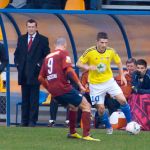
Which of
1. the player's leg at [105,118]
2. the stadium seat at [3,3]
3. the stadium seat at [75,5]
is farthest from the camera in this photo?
the stadium seat at [3,3]

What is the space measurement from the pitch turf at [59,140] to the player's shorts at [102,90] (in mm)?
642

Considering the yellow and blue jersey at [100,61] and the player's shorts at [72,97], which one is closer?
the player's shorts at [72,97]

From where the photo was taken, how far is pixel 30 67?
16938 millimetres

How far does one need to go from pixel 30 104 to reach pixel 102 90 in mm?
2170

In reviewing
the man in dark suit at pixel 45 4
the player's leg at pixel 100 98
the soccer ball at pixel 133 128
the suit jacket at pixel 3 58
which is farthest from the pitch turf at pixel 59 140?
the man in dark suit at pixel 45 4

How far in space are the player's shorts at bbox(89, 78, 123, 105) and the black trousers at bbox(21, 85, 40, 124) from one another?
5.99 ft

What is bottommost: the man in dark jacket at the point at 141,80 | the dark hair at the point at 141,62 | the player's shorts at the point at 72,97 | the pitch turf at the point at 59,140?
the pitch turf at the point at 59,140

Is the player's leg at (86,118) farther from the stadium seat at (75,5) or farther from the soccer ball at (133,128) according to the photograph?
the stadium seat at (75,5)

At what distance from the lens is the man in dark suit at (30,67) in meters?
16.8

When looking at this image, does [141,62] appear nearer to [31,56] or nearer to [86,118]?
[31,56]

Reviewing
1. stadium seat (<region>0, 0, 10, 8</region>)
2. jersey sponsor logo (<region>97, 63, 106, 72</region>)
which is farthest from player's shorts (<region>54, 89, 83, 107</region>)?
stadium seat (<region>0, 0, 10, 8</region>)

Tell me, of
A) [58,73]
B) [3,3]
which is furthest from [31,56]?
[3,3]

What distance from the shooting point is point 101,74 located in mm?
15312

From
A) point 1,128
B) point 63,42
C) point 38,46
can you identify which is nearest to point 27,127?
point 1,128
